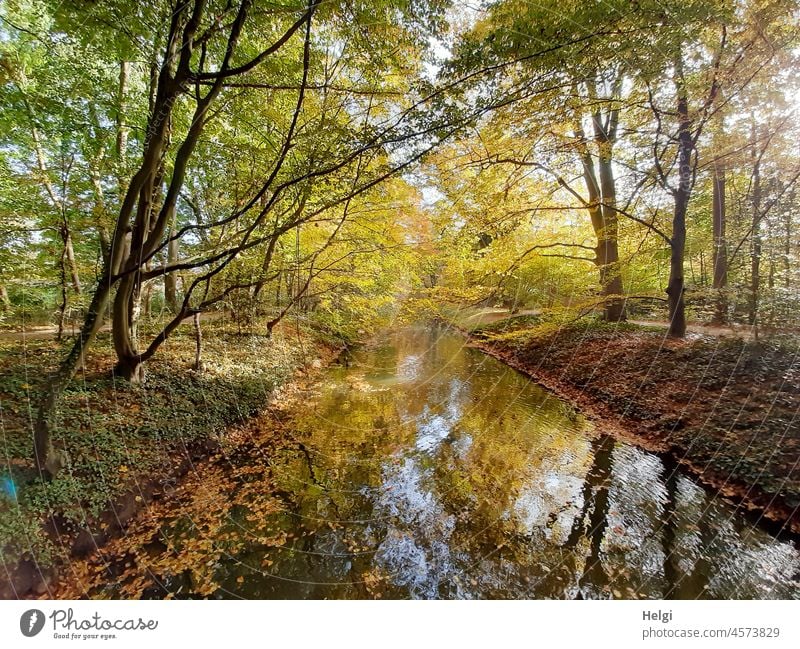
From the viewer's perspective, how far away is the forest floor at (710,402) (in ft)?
10.0

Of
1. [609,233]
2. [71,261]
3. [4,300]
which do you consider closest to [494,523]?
[4,300]

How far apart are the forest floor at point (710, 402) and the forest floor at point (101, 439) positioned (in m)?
6.32

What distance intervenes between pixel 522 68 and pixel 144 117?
17.1 feet

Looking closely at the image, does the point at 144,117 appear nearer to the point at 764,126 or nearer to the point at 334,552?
the point at 334,552

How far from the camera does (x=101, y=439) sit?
3.05 meters

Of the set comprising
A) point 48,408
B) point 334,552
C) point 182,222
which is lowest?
point 334,552

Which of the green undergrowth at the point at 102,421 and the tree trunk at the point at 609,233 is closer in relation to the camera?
the green undergrowth at the point at 102,421

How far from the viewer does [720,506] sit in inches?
120

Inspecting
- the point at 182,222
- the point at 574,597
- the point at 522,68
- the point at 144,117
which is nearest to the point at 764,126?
the point at 522,68

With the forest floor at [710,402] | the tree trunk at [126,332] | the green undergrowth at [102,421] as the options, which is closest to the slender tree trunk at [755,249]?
the forest floor at [710,402]

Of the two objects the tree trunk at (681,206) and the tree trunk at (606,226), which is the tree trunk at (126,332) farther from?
the tree trunk at (606,226)

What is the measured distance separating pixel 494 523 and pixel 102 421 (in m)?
4.61
